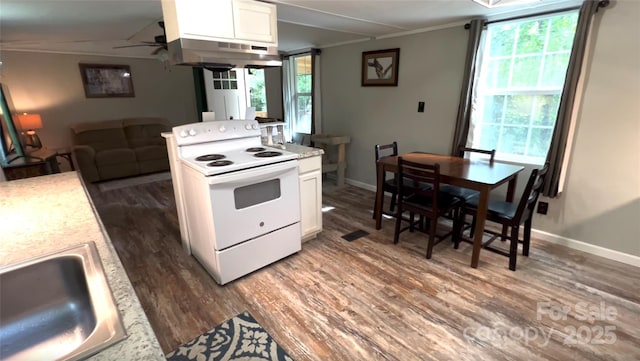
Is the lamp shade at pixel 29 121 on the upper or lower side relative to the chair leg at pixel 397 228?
upper

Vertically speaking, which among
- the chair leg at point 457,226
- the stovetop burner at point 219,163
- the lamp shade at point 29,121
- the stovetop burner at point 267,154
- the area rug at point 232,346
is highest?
the lamp shade at point 29,121

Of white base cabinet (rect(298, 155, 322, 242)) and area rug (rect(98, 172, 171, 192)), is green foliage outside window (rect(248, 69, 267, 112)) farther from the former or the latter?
white base cabinet (rect(298, 155, 322, 242))

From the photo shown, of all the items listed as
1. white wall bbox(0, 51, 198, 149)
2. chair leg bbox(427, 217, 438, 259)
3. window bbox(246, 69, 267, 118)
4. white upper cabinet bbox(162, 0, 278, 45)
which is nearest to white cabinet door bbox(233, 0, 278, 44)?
white upper cabinet bbox(162, 0, 278, 45)

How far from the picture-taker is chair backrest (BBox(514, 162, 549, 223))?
222 cm

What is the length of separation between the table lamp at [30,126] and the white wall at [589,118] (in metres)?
4.67

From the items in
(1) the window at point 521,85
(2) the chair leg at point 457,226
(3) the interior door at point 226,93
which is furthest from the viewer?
(3) the interior door at point 226,93

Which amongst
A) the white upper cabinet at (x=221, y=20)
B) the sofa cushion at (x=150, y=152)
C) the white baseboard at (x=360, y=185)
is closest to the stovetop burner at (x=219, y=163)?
the white upper cabinet at (x=221, y=20)

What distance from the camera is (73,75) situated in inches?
206

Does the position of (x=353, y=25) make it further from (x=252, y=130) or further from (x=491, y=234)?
(x=491, y=234)

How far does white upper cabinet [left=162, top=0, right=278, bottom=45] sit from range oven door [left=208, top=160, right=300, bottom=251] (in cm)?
99

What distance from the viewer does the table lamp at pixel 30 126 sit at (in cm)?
430

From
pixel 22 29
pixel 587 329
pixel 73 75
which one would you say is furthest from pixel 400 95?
pixel 73 75

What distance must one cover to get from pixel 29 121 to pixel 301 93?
3.98 metres

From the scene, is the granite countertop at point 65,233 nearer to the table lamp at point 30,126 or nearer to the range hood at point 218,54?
the range hood at point 218,54
